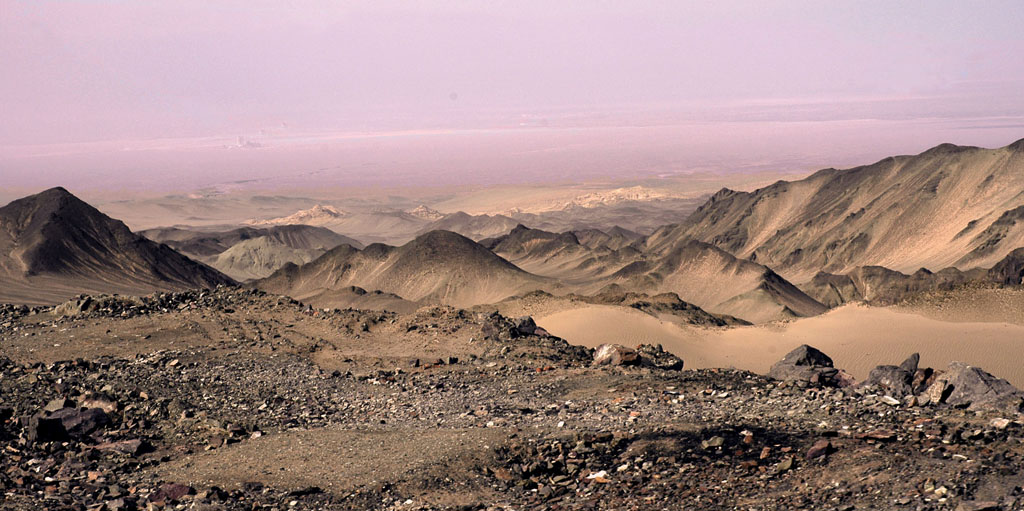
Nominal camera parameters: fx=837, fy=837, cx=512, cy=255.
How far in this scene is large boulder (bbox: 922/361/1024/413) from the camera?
40.2ft

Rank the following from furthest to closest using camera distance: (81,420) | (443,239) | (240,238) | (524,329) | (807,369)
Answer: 1. (240,238)
2. (443,239)
3. (524,329)
4. (807,369)
5. (81,420)

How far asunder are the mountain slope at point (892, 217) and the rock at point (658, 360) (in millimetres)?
62290

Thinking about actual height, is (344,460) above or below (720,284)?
above

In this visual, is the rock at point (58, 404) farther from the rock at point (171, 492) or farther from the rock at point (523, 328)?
the rock at point (523, 328)

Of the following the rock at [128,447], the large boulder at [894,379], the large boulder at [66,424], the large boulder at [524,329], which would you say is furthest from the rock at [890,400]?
the large boulder at [66,424]

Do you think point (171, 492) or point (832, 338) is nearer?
point (171, 492)

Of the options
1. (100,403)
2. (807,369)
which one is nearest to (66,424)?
(100,403)

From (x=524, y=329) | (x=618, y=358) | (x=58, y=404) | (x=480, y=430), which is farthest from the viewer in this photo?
(x=524, y=329)

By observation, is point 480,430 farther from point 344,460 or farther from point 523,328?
point 523,328

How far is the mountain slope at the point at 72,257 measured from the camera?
57406 mm

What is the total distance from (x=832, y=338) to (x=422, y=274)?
43.1 m

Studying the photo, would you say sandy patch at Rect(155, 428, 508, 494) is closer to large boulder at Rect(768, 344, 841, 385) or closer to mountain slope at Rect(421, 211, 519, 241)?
large boulder at Rect(768, 344, 841, 385)

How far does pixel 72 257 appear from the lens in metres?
63.3

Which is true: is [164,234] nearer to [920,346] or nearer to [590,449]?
[920,346]
